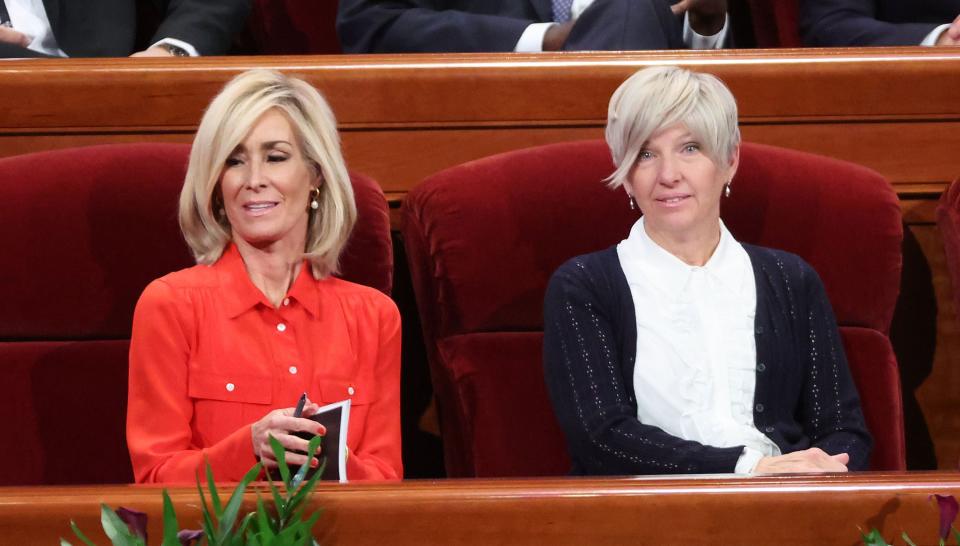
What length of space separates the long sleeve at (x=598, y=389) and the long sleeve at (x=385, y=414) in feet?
0.30

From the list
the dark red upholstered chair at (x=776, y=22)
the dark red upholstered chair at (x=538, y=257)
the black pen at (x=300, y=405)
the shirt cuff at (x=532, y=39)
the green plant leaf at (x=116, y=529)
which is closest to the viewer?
the green plant leaf at (x=116, y=529)

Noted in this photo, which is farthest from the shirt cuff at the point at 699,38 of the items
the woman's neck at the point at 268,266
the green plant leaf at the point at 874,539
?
the green plant leaf at the point at 874,539

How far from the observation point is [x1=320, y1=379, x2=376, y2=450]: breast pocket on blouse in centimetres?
80

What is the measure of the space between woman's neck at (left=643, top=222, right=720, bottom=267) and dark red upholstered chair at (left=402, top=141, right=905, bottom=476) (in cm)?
6

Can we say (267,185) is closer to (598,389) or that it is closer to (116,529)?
(598,389)

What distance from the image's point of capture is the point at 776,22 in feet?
3.99

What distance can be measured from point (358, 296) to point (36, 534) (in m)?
0.35

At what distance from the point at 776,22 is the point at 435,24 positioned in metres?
0.32

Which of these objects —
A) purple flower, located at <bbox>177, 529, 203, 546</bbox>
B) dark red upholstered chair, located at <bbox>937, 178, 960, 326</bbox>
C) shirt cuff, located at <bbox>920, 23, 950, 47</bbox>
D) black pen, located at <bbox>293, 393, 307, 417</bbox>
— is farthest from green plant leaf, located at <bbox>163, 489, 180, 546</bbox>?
shirt cuff, located at <bbox>920, 23, 950, 47</bbox>

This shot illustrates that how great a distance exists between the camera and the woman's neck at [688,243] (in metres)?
0.83

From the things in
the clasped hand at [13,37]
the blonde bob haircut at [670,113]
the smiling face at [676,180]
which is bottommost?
the smiling face at [676,180]

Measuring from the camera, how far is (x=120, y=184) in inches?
33.9

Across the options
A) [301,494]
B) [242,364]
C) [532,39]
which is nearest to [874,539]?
[301,494]

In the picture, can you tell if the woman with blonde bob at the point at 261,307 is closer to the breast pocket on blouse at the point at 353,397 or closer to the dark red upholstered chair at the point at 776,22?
the breast pocket on blouse at the point at 353,397
